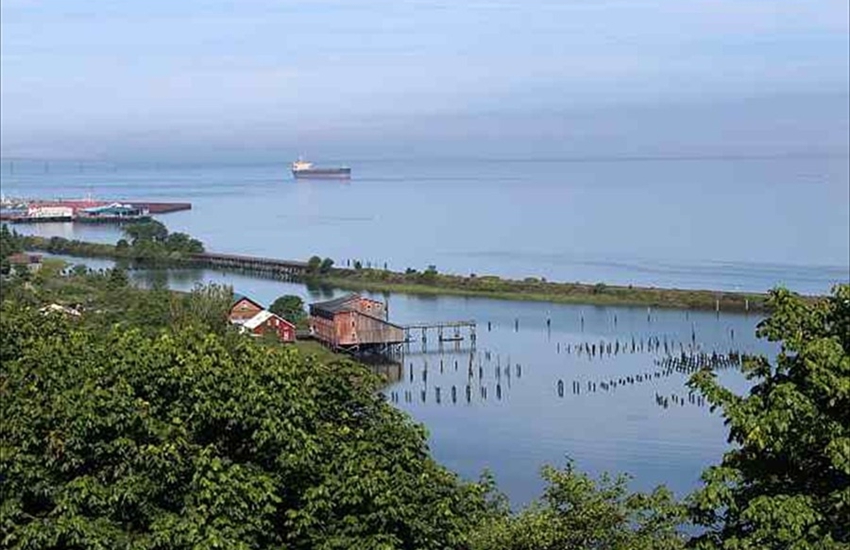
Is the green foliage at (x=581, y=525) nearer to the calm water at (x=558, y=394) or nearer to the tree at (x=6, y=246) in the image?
the calm water at (x=558, y=394)

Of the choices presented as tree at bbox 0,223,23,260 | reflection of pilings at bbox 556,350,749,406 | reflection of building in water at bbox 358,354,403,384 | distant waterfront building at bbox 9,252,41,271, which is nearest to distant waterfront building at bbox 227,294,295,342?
reflection of building in water at bbox 358,354,403,384

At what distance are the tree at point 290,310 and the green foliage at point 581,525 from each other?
20205 millimetres

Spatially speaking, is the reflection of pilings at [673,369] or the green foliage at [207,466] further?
the reflection of pilings at [673,369]

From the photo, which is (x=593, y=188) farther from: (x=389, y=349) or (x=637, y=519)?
(x=637, y=519)

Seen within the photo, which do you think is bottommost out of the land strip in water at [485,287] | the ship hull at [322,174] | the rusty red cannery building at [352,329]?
the rusty red cannery building at [352,329]

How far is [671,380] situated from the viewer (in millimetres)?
20797

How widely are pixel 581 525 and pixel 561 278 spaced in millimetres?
30258

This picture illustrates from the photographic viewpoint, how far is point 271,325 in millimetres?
23188

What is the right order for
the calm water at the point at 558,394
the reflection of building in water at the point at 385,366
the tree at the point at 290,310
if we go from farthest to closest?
the tree at the point at 290,310
the reflection of building in water at the point at 385,366
the calm water at the point at 558,394

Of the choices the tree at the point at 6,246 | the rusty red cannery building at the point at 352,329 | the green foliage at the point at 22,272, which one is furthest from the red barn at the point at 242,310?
the tree at the point at 6,246

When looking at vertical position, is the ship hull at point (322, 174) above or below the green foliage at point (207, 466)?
above

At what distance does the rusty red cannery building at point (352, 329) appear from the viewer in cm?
2339

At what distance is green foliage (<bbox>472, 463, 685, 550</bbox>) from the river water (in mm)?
7909

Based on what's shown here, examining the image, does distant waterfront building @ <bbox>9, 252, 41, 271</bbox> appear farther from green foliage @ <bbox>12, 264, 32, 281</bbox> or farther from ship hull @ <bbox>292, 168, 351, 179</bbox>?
ship hull @ <bbox>292, 168, 351, 179</bbox>
